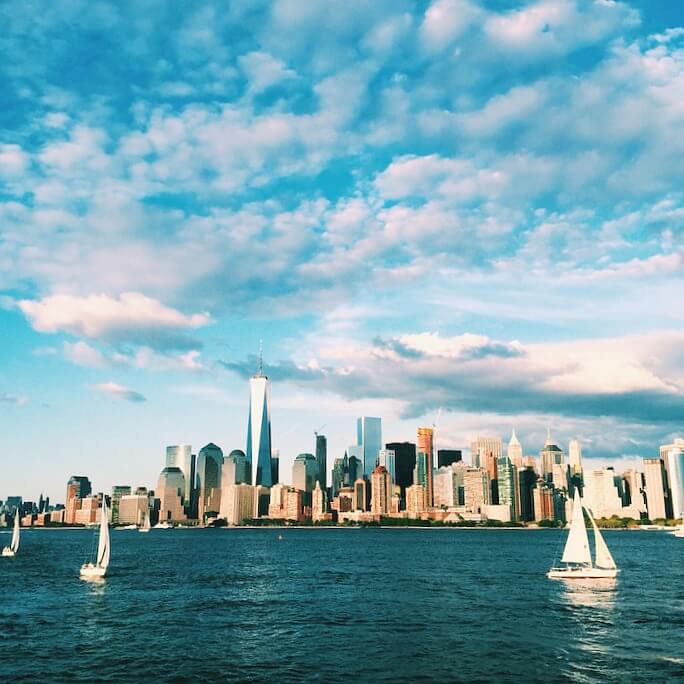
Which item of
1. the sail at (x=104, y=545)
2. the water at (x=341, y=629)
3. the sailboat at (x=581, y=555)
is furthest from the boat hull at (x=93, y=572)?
the sailboat at (x=581, y=555)

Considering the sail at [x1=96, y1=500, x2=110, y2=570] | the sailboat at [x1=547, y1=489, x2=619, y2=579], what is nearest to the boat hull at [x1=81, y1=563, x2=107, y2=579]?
the sail at [x1=96, y1=500, x2=110, y2=570]

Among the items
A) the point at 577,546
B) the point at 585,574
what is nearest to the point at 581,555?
the point at 577,546

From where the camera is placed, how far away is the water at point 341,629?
54312 mm

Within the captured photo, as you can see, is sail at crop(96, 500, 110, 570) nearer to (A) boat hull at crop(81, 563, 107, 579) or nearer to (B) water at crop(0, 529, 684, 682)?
(A) boat hull at crop(81, 563, 107, 579)

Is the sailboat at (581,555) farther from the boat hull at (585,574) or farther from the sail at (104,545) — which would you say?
the sail at (104,545)

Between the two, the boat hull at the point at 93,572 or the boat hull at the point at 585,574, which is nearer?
the boat hull at the point at 585,574

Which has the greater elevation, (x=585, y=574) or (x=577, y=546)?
(x=577, y=546)

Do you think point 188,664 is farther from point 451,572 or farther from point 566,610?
point 451,572

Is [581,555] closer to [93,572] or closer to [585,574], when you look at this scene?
[585,574]

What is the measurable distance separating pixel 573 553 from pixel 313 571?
52.9m

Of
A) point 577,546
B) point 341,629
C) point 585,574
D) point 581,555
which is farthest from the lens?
point 577,546

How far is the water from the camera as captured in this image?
54312mm

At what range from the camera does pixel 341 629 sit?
2805 inches

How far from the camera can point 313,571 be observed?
5571 inches
